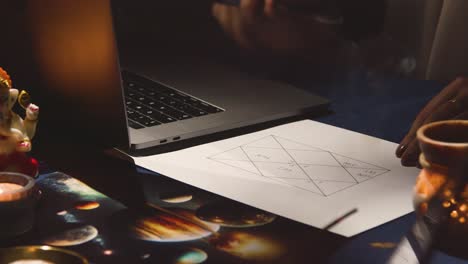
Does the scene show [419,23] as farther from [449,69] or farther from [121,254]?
[121,254]

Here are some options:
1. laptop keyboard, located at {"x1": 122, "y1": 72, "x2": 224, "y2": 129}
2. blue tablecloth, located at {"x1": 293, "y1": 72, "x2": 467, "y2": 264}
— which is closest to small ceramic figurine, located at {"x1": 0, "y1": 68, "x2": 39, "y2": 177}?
laptop keyboard, located at {"x1": 122, "y1": 72, "x2": 224, "y2": 129}

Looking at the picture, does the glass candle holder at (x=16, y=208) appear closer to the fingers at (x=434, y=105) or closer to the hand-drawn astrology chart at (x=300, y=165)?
the hand-drawn astrology chart at (x=300, y=165)

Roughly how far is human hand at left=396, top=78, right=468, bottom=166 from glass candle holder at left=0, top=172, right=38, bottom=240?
18.2 inches

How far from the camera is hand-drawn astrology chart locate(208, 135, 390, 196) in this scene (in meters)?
0.86

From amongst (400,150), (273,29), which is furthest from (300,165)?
(273,29)

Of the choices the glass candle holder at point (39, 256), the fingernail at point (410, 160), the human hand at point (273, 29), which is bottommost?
the human hand at point (273, 29)

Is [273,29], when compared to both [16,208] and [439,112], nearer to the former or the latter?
[439,112]

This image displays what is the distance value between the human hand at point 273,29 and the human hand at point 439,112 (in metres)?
0.62

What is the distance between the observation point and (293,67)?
144 centimetres

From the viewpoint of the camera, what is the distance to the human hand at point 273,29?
5.50ft

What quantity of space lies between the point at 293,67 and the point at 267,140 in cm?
46

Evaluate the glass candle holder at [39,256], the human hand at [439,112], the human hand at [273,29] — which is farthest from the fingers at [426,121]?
the human hand at [273,29]

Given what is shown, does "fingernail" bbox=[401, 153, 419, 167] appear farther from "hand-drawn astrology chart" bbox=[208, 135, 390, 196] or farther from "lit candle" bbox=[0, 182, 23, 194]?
"lit candle" bbox=[0, 182, 23, 194]

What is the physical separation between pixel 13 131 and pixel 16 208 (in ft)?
0.41
